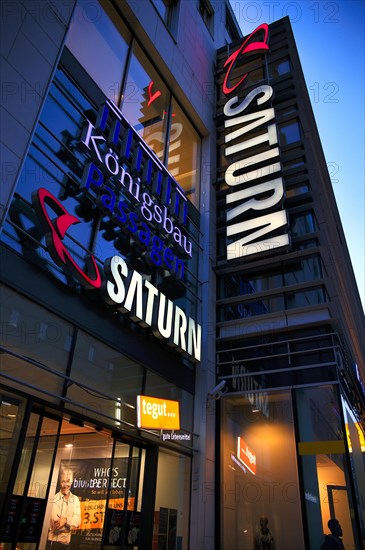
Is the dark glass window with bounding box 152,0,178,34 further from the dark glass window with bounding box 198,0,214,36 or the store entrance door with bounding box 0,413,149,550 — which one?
the store entrance door with bounding box 0,413,149,550

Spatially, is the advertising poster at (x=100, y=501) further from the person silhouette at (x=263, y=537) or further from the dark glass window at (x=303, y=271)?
the dark glass window at (x=303, y=271)

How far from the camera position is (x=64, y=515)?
868 cm

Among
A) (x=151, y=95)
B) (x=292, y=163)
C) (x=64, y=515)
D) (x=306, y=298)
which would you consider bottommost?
(x=64, y=515)

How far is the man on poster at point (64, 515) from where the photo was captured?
331 inches

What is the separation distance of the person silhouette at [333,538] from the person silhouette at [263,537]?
4.47 ft

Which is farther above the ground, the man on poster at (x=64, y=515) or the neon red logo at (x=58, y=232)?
the neon red logo at (x=58, y=232)

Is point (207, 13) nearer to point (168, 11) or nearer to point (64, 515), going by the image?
point (168, 11)

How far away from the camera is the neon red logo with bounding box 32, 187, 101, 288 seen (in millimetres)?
8148

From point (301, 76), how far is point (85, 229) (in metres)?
12.6

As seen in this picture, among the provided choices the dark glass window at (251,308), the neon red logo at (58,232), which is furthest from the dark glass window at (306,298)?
the neon red logo at (58,232)

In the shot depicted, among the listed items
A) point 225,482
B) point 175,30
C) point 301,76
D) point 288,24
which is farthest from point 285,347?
point 288,24

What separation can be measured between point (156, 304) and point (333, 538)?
6942 millimetres

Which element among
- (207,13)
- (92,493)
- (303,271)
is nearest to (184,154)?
(303,271)

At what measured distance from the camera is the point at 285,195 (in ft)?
46.6
